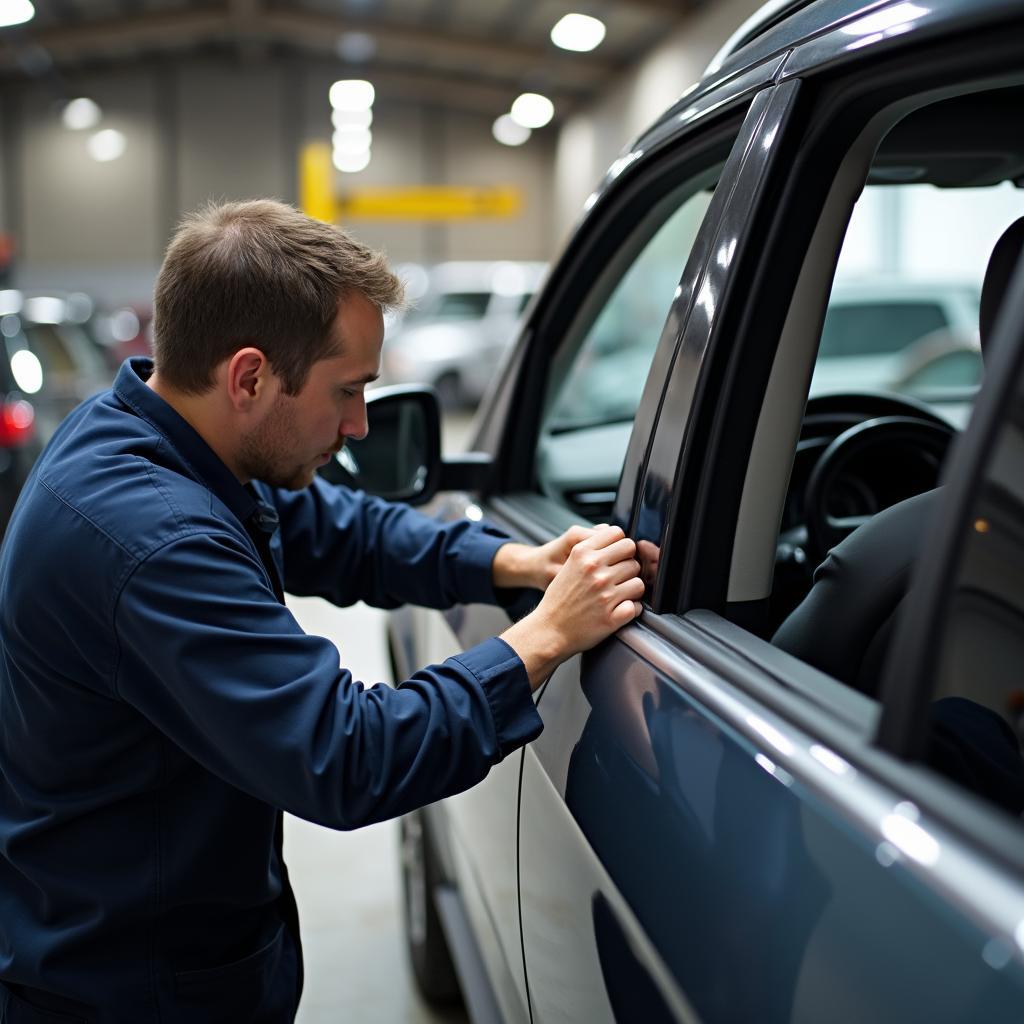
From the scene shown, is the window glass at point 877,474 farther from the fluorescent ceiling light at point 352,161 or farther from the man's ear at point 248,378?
the fluorescent ceiling light at point 352,161

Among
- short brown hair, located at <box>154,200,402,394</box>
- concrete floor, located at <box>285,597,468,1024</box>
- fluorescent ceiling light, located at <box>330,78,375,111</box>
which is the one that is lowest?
concrete floor, located at <box>285,597,468,1024</box>

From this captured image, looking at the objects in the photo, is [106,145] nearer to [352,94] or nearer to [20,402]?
[352,94]

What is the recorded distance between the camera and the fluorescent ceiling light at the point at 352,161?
78.8 feet

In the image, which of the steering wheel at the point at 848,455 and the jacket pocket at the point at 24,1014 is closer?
the jacket pocket at the point at 24,1014

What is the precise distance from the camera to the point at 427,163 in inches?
956

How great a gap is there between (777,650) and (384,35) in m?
19.4

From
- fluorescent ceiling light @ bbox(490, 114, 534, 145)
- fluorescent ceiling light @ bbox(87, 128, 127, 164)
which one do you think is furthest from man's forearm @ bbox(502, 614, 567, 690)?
fluorescent ceiling light @ bbox(87, 128, 127, 164)

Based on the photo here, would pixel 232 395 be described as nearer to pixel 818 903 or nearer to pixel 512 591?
pixel 512 591

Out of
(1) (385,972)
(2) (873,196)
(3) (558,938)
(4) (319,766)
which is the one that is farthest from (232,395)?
(2) (873,196)

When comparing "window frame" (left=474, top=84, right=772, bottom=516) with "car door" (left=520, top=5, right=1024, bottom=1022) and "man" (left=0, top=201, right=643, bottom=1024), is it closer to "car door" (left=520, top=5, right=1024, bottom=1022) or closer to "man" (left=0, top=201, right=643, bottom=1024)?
"car door" (left=520, top=5, right=1024, bottom=1022)

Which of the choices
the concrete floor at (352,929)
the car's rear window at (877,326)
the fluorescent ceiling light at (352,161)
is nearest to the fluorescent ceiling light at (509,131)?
the fluorescent ceiling light at (352,161)

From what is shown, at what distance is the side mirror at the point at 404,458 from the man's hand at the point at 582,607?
33.2 inches

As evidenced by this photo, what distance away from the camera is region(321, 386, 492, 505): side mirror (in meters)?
2.18

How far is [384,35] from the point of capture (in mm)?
18734
